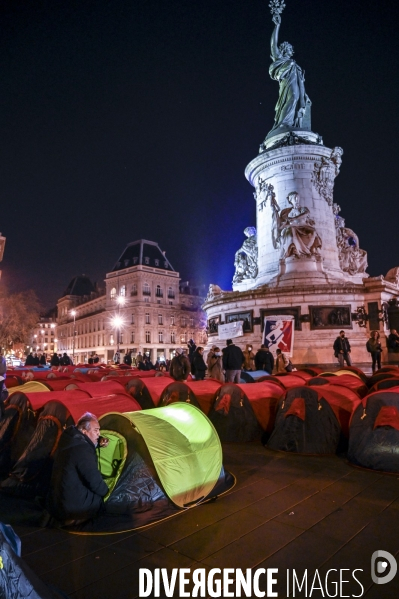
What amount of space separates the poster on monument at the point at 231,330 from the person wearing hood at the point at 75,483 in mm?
17505

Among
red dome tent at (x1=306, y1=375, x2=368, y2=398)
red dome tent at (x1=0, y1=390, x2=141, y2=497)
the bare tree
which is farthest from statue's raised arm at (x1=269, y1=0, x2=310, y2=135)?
the bare tree

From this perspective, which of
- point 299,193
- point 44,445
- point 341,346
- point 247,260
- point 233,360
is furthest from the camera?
point 247,260

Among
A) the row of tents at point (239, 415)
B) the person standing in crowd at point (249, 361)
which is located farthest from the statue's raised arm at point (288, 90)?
Answer: the row of tents at point (239, 415)

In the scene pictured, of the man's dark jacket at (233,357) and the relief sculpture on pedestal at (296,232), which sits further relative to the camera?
the relief sculpture on pedestal at (296,232)

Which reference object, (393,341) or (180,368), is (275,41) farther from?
(180,368)

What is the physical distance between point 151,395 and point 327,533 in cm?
657

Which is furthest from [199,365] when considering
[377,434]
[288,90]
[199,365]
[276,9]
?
[276,9]

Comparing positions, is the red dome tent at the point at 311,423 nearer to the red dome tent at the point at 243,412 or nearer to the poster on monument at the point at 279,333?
the red dome tent at the point at 243,412

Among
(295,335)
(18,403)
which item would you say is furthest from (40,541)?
(295,335)

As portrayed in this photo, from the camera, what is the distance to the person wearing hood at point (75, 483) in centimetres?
469

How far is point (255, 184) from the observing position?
27438mm

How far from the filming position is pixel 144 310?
74375mm

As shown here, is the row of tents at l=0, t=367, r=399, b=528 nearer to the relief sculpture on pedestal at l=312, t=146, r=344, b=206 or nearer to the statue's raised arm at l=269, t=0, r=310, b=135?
the relief sculpture on pedestal at l=312, t=146, r=344, b=206

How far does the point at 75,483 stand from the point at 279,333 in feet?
53.8
